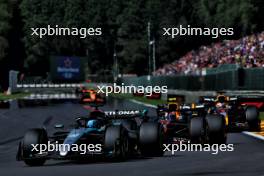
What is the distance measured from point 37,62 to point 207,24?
2993 centimetres

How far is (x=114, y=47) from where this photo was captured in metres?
128

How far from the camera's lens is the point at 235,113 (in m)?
21.3

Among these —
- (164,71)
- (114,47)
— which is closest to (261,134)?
(164,71)

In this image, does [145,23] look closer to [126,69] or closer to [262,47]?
[126,69]

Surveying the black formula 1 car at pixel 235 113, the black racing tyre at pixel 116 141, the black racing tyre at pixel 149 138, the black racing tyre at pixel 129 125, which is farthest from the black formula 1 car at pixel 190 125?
the black formula 1 car at pixel 235 113

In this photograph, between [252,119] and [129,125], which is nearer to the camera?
[129,125]

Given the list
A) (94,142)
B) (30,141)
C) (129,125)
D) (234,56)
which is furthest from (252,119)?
(234,56)

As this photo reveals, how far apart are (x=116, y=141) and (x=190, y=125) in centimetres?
262

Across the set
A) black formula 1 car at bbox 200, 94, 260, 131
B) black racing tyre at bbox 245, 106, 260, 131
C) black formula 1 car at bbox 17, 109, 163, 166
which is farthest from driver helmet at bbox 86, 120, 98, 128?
black racing tyre at bbox 245, 106, 260, 131

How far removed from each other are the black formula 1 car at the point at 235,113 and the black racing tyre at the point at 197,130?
15.2 ft

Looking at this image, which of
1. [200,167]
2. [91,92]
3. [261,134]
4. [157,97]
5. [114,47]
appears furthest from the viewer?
[114,47]

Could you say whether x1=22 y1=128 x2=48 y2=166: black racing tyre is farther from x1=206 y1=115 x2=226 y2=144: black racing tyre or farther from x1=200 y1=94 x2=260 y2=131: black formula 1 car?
x1=200 y1=94 x2=260 y2=131: black formula 1 car

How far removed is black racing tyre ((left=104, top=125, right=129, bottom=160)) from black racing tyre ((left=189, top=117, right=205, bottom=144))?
208cm

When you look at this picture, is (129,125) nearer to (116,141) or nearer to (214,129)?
(116,141)
